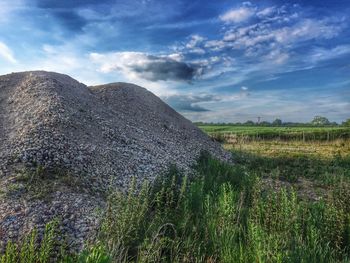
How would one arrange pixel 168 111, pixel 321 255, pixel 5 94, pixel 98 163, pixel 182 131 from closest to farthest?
1. pixel 321 255
2. pixel 98 163
3. pixel 5 94
4. pixel 182 131
5. pixel 168 111

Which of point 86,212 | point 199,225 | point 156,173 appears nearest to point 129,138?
point 156,173

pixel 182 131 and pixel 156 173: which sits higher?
pixel 182 131

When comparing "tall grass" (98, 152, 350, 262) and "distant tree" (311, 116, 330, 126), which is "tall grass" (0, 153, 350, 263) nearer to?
"tall grass" (98, 152, 350, 262)

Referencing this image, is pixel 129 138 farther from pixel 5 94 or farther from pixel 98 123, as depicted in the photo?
pixel 5 94

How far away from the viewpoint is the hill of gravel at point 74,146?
784 cm

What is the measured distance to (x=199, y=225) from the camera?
285 inches

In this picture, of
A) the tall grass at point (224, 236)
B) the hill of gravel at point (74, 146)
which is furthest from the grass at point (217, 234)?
the hill of gravel at point (74, 146)

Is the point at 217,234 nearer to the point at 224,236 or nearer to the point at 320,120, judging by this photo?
the point at 224,236

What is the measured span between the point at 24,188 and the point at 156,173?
186 inches

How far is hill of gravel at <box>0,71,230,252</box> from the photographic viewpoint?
7.84 metres

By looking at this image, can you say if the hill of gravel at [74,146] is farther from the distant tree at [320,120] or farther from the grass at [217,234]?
the distant tree at [320,120]

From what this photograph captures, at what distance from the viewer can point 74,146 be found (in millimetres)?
11688

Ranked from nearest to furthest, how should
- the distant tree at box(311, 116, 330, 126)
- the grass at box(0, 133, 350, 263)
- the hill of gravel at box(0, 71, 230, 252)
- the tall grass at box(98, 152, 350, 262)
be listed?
the grass at box(0, 133, 350, 263)
the tall grass at box(98, 152, 350, 262)
the hill of gravel at box(0, 71, 230, 252)
the distant tree at box(311, 116, 330, 126)

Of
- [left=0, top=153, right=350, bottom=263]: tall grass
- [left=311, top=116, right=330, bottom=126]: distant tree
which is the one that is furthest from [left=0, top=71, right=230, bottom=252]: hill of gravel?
[left=311, top=116, right=330, bottom=126]: distant tree
